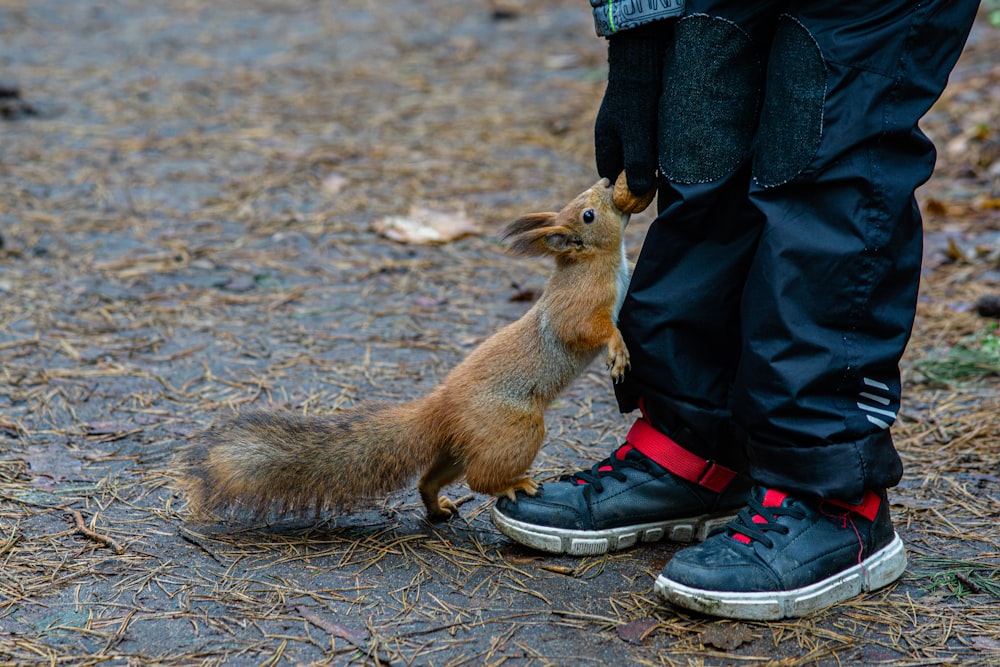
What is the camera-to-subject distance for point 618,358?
8.86 ft

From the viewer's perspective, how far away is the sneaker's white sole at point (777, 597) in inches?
91.4

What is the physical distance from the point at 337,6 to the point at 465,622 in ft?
31.4

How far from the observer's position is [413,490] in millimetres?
3123

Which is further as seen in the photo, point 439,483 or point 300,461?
point 439,483

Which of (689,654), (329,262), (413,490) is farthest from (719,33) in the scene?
(329,262)

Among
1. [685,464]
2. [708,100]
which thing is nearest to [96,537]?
[685,464]

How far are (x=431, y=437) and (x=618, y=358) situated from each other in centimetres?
54

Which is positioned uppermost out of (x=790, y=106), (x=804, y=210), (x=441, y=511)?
(x=790, y=106)

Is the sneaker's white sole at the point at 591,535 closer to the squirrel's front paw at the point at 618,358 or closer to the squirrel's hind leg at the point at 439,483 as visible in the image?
Result: the squirrel's hind leg at the point at 439,483

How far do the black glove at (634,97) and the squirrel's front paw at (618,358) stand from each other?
0.44 metres

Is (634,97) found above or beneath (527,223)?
above

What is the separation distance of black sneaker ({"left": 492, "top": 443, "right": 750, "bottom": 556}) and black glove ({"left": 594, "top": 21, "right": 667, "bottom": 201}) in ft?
2.62

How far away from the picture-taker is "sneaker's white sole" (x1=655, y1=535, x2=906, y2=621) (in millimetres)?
2320

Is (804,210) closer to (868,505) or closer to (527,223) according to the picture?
(868,505)
